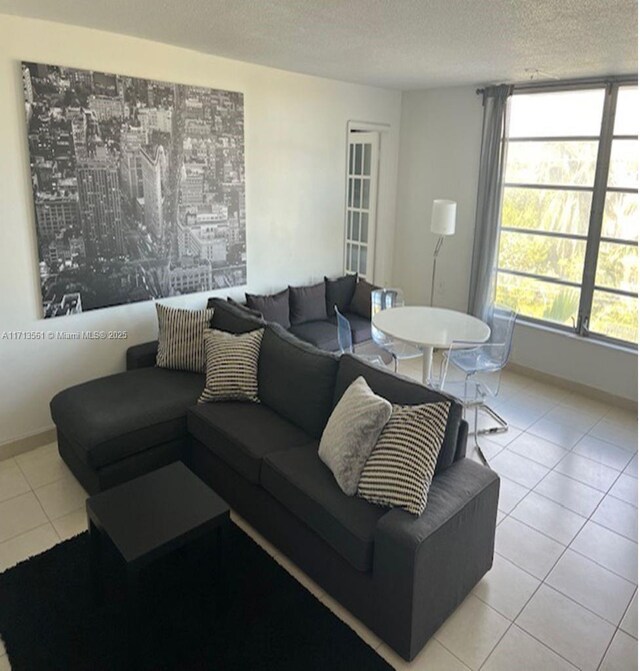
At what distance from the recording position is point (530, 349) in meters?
5.22

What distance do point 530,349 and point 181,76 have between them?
3896 mm

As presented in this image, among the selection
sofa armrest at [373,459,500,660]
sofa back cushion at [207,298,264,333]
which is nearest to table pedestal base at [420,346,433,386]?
sofa back cushion at [207,298,264,333]

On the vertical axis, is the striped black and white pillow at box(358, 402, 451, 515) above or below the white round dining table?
below

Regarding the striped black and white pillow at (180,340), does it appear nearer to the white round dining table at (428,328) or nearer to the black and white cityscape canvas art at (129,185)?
the black and white cityscape canvas art at (129,185)

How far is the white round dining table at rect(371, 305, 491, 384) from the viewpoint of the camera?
371cm

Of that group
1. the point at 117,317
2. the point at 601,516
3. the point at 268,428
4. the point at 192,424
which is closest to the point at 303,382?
the point at 268,428

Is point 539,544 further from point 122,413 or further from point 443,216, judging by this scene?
point 443,216

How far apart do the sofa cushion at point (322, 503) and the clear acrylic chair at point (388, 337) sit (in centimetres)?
161

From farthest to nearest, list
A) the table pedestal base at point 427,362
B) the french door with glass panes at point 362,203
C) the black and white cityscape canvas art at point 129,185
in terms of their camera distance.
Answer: the french door with glass panes at point 362,203 < the table pedestal base at point 427,362 < the black and white cityscape canvas art at point 129,185

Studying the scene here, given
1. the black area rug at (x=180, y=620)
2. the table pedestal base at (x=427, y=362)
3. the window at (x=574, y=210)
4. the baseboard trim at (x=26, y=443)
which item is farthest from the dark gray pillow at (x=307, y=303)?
the black area rug at (x=180, y=620)

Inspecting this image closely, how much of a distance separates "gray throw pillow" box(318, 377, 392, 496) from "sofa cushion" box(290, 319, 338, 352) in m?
1.96

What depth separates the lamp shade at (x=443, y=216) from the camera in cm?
493

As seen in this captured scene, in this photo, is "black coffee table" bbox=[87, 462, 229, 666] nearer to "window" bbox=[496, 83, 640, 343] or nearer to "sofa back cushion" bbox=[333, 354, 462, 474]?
"sofa back cushion" bbox=[333, 354, 462, 474]

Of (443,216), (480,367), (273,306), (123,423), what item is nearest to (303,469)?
(123,423)
